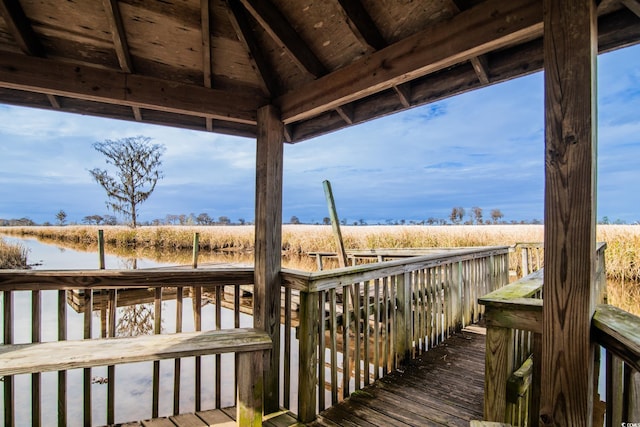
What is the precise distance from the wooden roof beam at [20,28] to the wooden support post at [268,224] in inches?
59.3

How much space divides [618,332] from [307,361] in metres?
1.74

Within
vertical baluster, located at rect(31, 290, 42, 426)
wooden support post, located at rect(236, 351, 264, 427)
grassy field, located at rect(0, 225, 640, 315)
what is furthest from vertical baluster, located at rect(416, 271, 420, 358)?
grassy field, located at rect(0, 225, 640, 315)

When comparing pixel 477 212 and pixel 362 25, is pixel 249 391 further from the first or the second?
pixel 477 212

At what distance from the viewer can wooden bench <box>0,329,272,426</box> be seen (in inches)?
68.2

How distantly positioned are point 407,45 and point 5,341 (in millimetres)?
3167

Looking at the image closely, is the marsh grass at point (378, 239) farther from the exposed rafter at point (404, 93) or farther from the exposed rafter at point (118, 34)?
the exposed rafter at point (118, 34)

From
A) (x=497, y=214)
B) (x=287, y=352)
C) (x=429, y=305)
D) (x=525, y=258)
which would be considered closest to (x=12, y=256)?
(x=287, y=352)

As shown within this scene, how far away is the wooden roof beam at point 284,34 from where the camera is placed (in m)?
2.19

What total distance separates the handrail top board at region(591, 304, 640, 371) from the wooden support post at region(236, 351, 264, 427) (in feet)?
5.79

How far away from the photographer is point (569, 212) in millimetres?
1214

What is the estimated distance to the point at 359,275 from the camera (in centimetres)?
266

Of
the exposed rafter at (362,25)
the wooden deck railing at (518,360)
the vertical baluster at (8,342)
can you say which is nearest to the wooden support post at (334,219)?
the exposed rafter at (362,25)

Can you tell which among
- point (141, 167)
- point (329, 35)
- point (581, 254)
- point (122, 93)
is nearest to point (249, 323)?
point (122, 93)

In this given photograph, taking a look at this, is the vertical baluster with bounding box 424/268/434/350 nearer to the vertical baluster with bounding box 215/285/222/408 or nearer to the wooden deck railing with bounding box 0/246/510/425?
the wooden deck railing with bounding box 0/246/510/425
